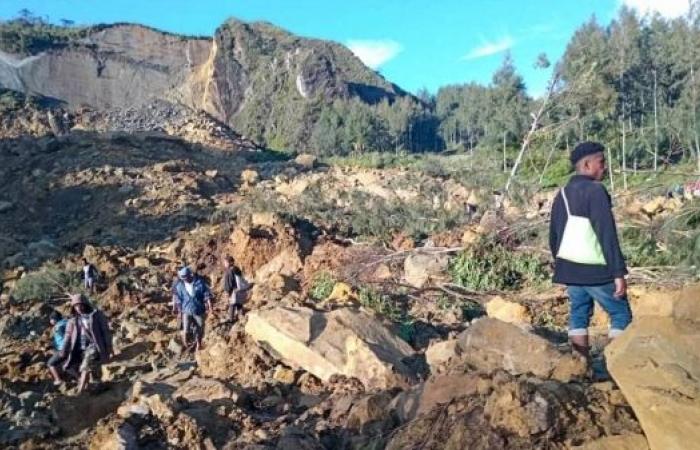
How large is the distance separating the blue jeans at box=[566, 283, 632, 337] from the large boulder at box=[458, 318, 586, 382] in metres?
0.19

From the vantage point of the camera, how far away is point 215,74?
67.4 metres

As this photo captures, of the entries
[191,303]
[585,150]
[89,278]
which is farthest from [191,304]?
[585,150]

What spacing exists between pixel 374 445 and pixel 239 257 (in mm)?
10116

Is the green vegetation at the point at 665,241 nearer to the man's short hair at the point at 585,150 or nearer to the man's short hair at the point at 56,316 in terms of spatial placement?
the man's short hair at the point at 585,150

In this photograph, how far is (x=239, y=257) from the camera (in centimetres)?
1305

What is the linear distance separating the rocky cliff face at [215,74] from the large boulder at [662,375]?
4629 cm

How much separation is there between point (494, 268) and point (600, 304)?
5339 mm

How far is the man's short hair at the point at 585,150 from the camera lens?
3666mm

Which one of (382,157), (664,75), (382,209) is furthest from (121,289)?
(664,75)

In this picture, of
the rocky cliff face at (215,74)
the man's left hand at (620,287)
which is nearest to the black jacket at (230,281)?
the man's left hand at (620,287)

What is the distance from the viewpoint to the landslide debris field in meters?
2.80

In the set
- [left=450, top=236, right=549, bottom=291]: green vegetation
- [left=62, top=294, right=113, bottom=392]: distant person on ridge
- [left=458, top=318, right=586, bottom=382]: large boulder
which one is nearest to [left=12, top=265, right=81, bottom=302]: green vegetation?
[left=62, top=294, right=113, bottom=392]: distant person on ridge

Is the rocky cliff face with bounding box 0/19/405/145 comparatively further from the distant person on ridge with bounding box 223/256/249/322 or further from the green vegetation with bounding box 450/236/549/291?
the green vegetation with bounding box 450/236/549/291

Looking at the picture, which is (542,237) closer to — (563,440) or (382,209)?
(382,209)
